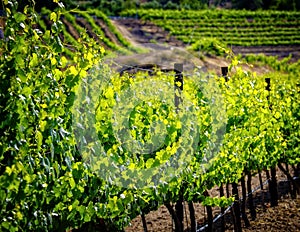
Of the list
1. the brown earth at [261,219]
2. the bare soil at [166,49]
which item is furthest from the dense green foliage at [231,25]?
the brown earth at [261,219]

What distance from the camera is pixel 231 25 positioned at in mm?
44344

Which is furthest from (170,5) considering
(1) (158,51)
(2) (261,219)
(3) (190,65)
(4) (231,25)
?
(2) (261,219)

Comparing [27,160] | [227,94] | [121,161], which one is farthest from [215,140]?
[27,160]

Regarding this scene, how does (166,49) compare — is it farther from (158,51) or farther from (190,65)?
(190,65)

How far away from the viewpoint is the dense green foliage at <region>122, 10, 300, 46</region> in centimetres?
4109

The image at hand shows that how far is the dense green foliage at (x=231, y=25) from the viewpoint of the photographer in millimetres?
41094

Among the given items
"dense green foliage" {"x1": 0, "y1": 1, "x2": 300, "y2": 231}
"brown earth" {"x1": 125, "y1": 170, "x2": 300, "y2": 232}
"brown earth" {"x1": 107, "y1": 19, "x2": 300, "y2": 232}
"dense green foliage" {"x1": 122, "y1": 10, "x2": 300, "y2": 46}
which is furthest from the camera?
"dense green foliage" {"x1": 122, "y1": 10, "x2": 300, "y2": 46}

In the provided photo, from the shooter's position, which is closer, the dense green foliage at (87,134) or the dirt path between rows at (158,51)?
the dense green foliage at (87,134)

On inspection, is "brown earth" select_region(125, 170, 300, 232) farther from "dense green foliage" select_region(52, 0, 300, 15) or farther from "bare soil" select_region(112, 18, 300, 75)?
"dense green foliage" select_region(52, 0, 300, 15)

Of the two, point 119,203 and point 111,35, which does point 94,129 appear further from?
point 111,35

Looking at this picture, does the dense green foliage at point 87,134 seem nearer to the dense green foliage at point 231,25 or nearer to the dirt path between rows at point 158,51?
the dirt path between rows at point 158,51

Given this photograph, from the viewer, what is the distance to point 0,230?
2.85m

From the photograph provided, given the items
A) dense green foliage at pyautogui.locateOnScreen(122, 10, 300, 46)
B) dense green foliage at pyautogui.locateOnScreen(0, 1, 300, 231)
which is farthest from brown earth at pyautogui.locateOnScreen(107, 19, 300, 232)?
dense green foliage at pyautogui.locateOnScreen(122, 10, 300, 46)

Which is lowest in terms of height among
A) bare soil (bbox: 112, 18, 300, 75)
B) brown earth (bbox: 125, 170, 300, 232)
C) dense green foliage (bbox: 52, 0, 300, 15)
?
brown earth (bbox: 125, 170, 300, 232)
